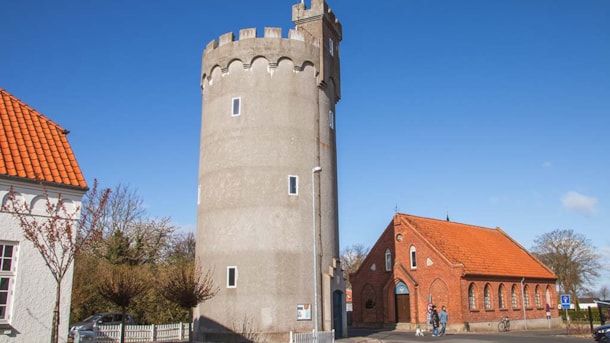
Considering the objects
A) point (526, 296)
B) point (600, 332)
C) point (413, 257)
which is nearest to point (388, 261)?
point (413, 257)

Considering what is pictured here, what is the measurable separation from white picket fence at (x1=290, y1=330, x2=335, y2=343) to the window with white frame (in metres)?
12.5

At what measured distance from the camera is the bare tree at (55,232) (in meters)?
13.6

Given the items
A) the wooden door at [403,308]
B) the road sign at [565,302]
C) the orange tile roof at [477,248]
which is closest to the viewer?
the road sign at [565,302]

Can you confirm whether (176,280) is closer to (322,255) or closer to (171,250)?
(322,255)

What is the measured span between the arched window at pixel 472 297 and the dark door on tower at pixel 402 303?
4.51 m

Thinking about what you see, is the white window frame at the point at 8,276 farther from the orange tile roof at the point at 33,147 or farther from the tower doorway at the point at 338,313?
the tower doorway at the point at 338,313

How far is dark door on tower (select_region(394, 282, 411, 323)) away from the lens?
40812 millimetres

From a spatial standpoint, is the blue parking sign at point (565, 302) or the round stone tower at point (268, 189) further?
the blue parking sign at point (565, 302)

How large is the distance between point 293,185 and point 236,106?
17.4 ft

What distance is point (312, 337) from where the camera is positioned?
952 inches

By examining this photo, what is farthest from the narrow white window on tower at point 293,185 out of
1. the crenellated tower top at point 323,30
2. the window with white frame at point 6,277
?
the window with white frame at point 6,277

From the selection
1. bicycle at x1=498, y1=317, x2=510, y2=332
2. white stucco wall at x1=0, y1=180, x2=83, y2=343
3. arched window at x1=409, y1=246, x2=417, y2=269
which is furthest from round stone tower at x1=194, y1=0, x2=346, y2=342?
bicycle at x1=498, y1=317, x2=510, y2=332

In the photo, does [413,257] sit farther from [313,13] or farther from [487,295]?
[313,13]

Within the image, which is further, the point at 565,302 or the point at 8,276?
the point at 565,302
